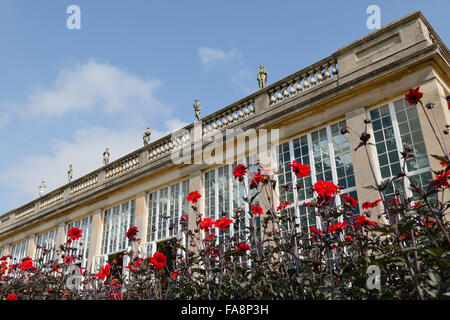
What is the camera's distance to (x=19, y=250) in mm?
18719

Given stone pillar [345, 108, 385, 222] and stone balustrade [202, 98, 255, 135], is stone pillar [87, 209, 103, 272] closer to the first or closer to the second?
stone balustrade [202, 98, 255, 135]

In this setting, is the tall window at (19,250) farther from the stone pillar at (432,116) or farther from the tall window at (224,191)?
the stone pillar at (432,116)

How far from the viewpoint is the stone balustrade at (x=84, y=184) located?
15.9 m

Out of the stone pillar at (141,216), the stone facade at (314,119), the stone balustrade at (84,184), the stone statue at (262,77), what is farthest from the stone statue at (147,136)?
the stone statue at (262,77)

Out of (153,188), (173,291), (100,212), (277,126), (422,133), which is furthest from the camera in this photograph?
(100,212)

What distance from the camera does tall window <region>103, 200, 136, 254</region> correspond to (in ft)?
43.9

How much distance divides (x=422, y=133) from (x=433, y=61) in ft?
5.17

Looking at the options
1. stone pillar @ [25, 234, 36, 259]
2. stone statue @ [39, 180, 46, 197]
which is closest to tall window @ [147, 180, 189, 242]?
stone pillar @ [25, 234, 36, 259]

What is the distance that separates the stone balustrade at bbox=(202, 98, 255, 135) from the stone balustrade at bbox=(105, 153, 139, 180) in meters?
3.52

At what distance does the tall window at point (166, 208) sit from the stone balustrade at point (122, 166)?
1.99 m
